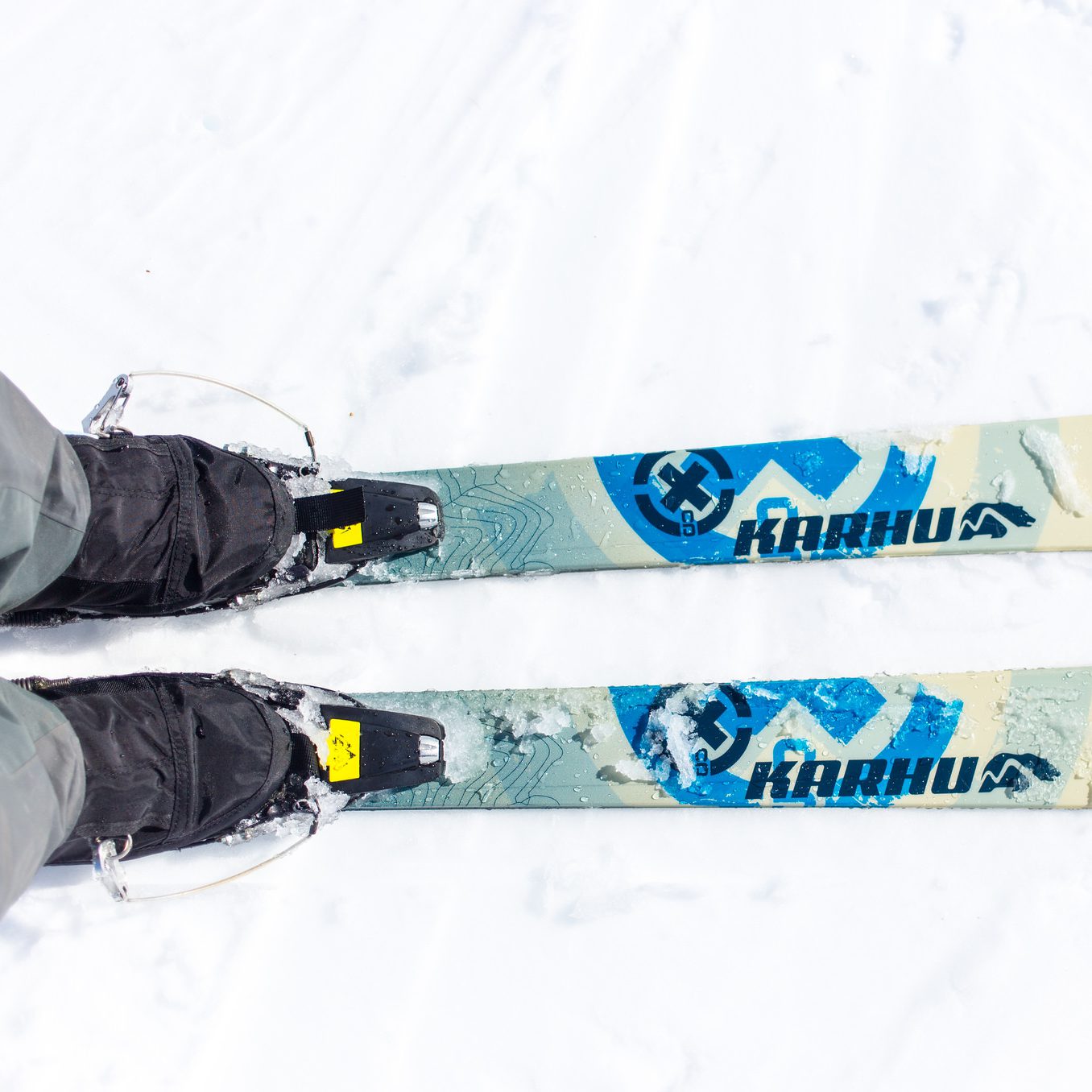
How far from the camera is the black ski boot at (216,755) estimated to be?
1444mm

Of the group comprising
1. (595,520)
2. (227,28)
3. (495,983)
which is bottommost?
(495,983)

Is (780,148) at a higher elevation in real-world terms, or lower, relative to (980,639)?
higher

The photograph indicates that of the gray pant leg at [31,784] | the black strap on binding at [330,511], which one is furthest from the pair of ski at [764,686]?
the gray pant leg at [31,784]

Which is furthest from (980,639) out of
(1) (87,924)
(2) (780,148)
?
(1) (87,924)

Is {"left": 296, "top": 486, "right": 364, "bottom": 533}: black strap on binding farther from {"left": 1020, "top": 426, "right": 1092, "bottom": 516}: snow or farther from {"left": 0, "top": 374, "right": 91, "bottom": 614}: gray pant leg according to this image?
{"left": 1020, "top": 426, "right": 1092, "bottom": 516}: snow

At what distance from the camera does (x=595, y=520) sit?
6.13ft

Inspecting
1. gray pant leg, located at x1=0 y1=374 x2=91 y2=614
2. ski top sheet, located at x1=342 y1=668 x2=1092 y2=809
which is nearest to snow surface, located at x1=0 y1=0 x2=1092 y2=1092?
ski top sheet, located at x1=342 y1=668 x2=1092 y2=809

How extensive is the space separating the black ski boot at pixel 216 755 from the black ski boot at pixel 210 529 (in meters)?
0.16

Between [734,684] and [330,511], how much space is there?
825mm

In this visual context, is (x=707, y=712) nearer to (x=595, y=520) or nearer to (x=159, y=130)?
(x=595, y=520)

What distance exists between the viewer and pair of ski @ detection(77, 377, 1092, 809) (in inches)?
68.2

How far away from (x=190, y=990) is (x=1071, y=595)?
72.2 inches

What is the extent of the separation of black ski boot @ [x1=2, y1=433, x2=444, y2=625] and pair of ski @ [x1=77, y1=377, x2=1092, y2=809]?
0.01m

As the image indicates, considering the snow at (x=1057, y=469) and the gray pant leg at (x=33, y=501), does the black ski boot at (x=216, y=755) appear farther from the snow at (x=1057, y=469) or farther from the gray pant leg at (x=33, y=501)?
the snow at (x=1057, y=469)
